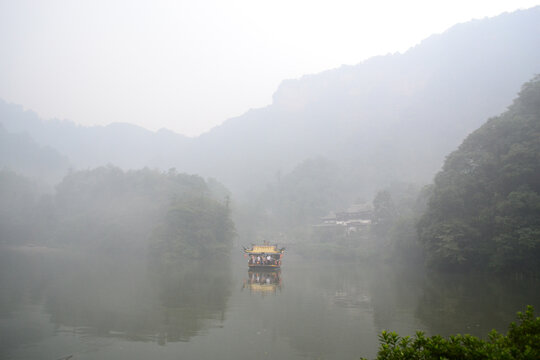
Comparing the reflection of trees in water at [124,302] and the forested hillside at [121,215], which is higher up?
the forested hillside at [121,215]

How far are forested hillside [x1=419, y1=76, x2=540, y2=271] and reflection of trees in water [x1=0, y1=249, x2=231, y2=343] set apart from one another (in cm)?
1608

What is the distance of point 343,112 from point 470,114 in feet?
142

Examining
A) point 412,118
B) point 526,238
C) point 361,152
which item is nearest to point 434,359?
point 526,238

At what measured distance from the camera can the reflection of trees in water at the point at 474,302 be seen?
11.4 metres

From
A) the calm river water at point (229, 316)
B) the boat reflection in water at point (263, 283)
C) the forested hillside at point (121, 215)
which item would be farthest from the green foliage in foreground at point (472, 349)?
the forested hillside at point (121, 215)

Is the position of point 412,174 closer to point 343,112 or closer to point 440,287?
point 343,112

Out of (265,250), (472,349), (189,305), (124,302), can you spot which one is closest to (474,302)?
(189,305)

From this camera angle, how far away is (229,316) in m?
12.7

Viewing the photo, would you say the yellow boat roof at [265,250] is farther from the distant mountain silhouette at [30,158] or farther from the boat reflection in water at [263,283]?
the distant mountain silhouette at [30,158]

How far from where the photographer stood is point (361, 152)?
106875mm

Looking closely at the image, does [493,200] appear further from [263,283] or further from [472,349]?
[472,349]

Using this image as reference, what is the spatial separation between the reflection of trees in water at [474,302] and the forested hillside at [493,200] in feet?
5.84

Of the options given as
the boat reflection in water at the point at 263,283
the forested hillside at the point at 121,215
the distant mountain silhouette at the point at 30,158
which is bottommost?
the boat reflection in water at the point at 263,283

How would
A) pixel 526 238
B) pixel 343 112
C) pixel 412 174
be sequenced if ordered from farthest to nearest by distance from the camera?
1. pixel 343 112
2. pixel 412 174
3. pixel 526 238
